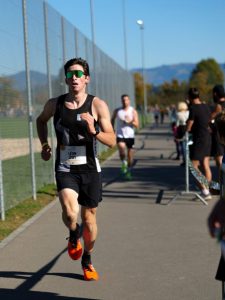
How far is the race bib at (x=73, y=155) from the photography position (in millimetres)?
5652

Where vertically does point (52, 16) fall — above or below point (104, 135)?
above

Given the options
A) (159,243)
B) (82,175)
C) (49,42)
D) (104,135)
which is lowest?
(159,243)

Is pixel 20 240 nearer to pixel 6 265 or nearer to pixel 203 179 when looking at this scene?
pixel 6 265

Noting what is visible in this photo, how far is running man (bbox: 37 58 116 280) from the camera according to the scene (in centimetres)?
558

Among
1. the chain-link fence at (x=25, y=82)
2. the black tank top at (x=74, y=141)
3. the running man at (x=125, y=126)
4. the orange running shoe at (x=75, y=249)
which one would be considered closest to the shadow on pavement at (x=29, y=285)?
the orange running shoe at (x=75, y=249)

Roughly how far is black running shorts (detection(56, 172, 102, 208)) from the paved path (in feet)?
2.44

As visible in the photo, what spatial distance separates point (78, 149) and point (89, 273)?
1.17m

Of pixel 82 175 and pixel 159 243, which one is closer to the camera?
pixel 82 175

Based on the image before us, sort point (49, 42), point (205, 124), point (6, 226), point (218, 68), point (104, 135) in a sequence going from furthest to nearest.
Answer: point (218, 68) < point (49, 42) < point (205, 124) < point (6, 226) < point (104, 135)

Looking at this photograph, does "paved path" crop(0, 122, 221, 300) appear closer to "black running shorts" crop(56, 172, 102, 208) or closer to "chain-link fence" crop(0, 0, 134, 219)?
"black running shorts" crop(56, 172, 102, 208)

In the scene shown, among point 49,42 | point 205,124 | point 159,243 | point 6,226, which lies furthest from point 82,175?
point 49,42

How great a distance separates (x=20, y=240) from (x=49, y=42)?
5756mm

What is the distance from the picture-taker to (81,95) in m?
5.62

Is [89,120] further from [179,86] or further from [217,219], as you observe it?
[179,86]
